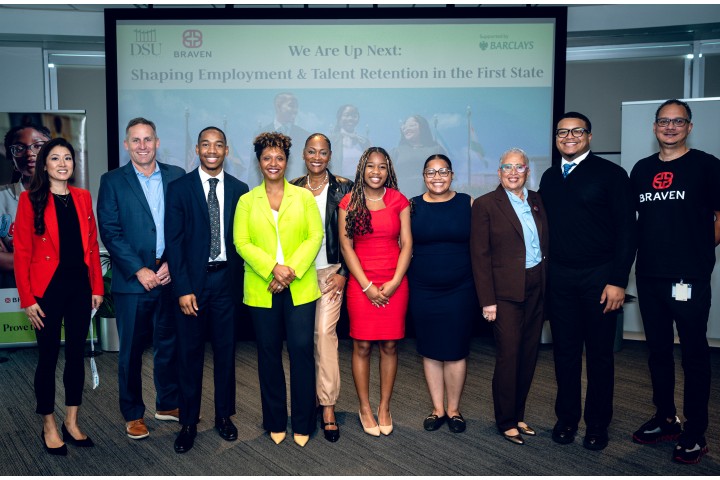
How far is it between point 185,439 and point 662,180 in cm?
264

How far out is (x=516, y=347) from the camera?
2908 mm

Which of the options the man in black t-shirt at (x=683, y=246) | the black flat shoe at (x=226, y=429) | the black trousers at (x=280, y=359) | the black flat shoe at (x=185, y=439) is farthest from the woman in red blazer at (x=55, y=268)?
the man in black t-shirt at (x=683, y=246)

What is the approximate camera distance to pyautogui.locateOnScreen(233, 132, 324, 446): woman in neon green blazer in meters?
2.75

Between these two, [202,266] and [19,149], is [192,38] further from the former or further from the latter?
[202,266]

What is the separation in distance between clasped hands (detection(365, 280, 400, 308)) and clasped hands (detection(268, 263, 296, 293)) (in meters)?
0.41

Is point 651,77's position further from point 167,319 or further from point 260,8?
point 167,319

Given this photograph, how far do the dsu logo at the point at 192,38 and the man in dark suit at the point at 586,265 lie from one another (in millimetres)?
3291

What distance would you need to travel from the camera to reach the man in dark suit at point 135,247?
2.90 m

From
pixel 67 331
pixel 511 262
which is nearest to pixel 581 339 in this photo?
pixel 511 262

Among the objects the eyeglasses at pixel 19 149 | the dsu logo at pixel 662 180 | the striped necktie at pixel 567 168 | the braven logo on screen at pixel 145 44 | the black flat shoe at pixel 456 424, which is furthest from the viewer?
the braven logo on screen at pixel 145 44

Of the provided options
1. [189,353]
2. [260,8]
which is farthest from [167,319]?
[260,8]

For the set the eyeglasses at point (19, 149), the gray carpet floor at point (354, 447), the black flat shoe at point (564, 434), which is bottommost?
the gray carpet floor at point (354, 447)

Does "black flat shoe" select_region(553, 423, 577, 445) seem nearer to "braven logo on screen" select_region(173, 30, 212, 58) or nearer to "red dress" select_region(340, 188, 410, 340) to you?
"red dress" select_region(340, 188, 410, 340)

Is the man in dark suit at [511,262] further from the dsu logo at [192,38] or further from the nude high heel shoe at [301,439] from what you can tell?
the dsu logo at [192,38]
